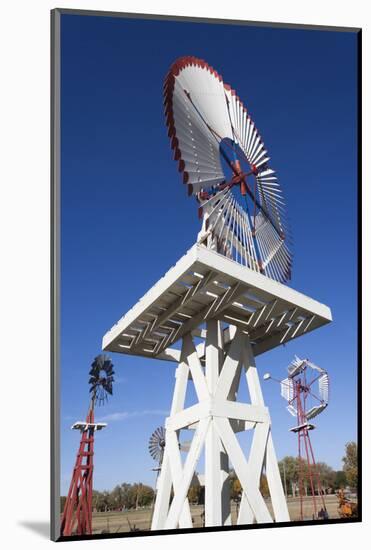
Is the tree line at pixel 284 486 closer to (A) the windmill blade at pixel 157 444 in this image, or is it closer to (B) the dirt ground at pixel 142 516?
(B) the dirt ground at pixel 142 516

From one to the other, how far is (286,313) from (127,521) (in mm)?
4056

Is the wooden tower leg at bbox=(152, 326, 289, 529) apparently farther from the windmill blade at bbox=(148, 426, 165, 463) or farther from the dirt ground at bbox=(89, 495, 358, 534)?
the dirt ground at bbox=(89, 495, 358, 534)

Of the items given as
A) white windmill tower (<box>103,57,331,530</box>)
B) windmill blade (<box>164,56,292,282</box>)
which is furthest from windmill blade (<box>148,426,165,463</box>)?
windmill blade (<box>164,56,292,282</box>)

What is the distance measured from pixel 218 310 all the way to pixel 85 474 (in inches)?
127

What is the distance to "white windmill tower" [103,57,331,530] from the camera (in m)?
12.8

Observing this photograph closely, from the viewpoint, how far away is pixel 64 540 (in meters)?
11.2

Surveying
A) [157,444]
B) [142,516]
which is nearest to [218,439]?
[157,444]

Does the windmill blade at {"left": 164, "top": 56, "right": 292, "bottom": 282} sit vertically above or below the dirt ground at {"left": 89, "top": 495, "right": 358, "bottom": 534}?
above

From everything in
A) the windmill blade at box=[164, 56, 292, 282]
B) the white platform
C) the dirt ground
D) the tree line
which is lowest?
the dirt ground

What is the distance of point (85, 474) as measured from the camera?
1238 cm

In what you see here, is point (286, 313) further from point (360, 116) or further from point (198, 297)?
point (360, 116)

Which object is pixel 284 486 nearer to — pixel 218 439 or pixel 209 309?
pixel 218 439

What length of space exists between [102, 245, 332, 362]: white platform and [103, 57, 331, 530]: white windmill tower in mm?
18

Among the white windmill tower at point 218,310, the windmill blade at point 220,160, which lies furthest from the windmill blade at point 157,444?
the windmill blade at point 220,160
